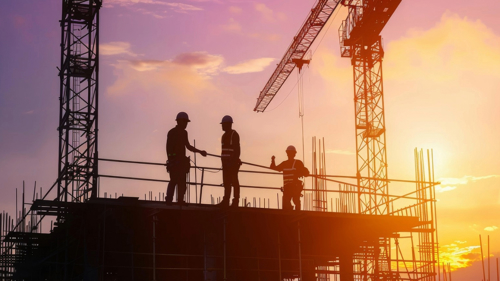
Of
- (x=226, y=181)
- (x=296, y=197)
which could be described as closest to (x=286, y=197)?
(x=296, y=197)

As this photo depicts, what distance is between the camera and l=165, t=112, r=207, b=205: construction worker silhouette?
19547 millimetres

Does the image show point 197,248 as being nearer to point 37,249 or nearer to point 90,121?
point 37,249

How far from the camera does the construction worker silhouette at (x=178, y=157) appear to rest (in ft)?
64.1

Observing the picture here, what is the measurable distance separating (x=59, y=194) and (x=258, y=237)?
17737mm

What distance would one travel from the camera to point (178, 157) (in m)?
19.7

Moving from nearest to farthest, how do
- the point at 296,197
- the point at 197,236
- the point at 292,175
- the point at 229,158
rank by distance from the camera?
the point at 229,158
the point at 292,175
the point at 296,197
the point at 197,236

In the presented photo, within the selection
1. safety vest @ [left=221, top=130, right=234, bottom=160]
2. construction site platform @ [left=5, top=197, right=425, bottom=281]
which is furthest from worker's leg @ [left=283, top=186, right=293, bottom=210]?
safety vest @ [left=221, top=130, right=234, bottom=160]

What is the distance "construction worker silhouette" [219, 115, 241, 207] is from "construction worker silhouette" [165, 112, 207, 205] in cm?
98

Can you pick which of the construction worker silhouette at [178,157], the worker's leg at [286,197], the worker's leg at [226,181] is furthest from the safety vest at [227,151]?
the worker's leg at [286,197]

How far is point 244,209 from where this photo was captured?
69.3ft

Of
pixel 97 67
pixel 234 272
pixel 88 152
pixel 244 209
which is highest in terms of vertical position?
pixel 97 67

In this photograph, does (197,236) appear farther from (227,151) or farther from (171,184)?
(227,151)

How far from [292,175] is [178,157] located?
4.13 metres

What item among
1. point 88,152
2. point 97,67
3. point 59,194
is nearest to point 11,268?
point 59,194
